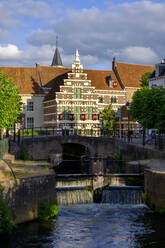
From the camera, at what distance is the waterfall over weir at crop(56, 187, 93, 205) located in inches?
837

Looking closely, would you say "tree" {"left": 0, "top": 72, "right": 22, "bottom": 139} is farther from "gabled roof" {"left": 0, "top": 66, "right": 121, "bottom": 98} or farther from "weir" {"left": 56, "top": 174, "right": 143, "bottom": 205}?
"gabled roof" {"left": 0, "top": 66, "right": 121, "bottom": 98}

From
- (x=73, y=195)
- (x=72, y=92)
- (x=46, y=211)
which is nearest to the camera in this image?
(x=46, y=211)

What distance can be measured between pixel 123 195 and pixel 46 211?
5.54 metres

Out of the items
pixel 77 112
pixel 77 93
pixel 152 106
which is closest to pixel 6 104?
pixel 152 106

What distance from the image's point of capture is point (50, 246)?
48.8ft

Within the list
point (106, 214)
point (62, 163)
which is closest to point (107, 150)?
point (62, 163)

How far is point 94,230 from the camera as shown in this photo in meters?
16.8

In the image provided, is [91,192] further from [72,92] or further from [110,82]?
[110,82]

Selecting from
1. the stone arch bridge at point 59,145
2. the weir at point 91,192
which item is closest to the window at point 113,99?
the stone arch bridge at point 59,145

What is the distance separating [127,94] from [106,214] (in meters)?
46.5

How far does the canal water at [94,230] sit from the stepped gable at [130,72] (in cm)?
4652

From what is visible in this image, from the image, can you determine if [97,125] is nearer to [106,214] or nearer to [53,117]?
[53,117]

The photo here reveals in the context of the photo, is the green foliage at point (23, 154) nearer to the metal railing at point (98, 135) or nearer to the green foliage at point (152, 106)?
the metal railing at point (98, 135)

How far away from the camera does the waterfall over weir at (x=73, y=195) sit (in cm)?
2125
